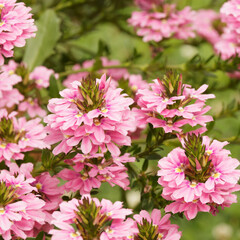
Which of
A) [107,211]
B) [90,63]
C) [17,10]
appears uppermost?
[17,10]

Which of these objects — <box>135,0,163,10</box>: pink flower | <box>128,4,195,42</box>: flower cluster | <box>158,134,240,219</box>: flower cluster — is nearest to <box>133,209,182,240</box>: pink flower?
<box>158,134,240,219</box>: flower cluster

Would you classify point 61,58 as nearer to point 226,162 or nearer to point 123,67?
point 123,67

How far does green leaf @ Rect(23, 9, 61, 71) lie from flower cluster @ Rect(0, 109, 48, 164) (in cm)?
30

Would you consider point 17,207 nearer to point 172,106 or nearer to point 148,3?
point 172,106

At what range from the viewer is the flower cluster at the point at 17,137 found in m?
0.65

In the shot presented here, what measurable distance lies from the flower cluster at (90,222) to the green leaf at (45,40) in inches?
20.6

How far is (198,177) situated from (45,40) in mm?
562

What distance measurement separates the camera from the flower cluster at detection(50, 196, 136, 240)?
499 millimetres

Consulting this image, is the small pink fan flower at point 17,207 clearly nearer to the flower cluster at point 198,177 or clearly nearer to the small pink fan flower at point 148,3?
the flower cluster at point 198,177

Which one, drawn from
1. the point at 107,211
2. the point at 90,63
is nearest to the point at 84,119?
the point at 107,211

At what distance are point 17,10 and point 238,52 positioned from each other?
16.4 inches

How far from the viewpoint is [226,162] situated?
21.6 inches

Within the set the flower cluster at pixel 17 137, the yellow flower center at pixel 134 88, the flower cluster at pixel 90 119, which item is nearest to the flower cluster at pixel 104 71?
the yellow flower center at pixel 134 88

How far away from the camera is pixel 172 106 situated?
23.8 inches
